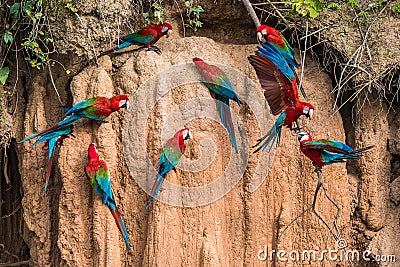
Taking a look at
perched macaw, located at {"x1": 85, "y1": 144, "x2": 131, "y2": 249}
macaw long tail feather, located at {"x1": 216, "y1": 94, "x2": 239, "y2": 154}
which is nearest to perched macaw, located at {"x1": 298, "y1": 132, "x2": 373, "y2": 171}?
macaw long tail feather, located at {"x1": 216, "y1": 94, "x2": 239, "y2": 154}

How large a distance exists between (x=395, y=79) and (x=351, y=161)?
0.63 meters

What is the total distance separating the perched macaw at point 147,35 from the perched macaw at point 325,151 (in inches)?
44.4

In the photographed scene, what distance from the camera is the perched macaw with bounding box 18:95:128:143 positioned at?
422 centimetres

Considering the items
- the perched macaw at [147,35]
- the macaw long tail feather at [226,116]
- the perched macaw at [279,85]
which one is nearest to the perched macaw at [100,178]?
the perched macaw at [147,35]

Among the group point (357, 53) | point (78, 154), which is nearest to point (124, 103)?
point (78, 154)

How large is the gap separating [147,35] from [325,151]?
52.7 inches

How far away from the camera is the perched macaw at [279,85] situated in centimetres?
394

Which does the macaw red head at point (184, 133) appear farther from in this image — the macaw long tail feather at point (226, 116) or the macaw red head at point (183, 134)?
the macaw long tail feather at point (226, 116)

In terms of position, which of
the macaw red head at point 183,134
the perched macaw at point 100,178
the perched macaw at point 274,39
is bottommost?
the perched macaw at point 100,178

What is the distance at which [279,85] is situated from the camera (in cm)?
397

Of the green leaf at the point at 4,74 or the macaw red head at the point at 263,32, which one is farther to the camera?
the green leaf at the point at 4,74

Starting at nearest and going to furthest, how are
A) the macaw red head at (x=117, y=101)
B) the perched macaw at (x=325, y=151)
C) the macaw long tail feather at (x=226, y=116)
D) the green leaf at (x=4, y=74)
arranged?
the perched macaw at (x=325, y=151), the macaw red head at (x=117, y=101), the macaw long tail feather at (x=226, y=116), the green leaf at (x=4, y=74)

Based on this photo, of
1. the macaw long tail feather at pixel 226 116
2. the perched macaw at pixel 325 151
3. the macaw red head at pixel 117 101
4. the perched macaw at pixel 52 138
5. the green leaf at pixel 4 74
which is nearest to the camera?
the perched macaw at pixel 325 151

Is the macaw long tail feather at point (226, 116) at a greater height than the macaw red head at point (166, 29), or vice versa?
the macaw red head at point (166, 29)
